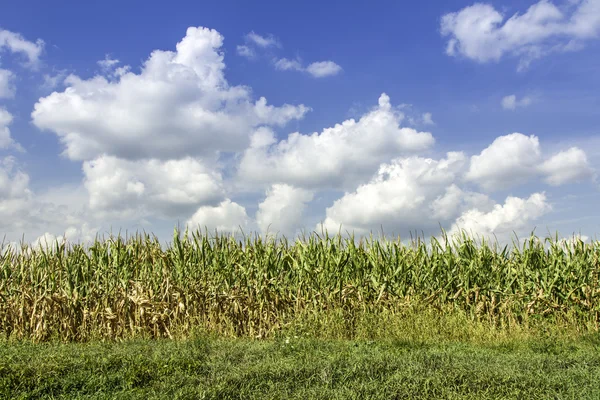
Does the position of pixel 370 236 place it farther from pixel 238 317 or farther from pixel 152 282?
pixel 152 282

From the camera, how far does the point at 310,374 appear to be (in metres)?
7.38

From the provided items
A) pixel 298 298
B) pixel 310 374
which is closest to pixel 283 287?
pixel 298 298

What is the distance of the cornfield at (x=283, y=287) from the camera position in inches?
506

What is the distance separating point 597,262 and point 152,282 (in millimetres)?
11743

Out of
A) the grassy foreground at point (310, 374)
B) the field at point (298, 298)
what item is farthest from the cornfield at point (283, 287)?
the grassy foreground at point (310, 374)

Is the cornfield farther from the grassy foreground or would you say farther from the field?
the grassy foreground

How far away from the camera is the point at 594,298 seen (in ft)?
42.9

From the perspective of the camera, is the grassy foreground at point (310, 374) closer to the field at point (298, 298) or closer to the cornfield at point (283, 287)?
the field at point (298, 298)

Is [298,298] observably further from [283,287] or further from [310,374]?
[310,374]

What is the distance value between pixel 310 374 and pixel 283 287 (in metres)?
5.73

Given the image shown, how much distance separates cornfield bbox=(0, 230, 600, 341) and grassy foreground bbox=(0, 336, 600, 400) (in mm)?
3418

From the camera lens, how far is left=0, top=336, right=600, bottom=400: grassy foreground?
670 centimetres

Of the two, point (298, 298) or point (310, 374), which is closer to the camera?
point (310, 374)

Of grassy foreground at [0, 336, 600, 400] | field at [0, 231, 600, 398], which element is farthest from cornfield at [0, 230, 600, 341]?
grassy foreground at [0, 336, 600, 400]
